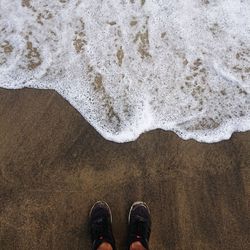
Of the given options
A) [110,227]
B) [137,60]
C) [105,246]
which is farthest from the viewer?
[137,60]

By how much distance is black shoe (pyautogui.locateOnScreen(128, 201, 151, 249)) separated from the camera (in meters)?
2.16

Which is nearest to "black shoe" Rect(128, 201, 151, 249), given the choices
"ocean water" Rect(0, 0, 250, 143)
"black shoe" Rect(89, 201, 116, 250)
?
"black shoe" Rect(89, 201, 116, 250)

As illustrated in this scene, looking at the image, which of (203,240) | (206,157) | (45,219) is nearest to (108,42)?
(206,157)

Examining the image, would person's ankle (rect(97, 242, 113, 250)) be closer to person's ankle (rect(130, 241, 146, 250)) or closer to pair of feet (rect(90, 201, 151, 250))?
pair of feet (rect(90, 201, 151, 250))

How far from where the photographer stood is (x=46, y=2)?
9.83 feet

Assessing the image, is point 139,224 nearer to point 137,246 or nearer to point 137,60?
point 137,246

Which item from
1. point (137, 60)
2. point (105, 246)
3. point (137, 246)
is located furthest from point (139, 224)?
point (137, 60)

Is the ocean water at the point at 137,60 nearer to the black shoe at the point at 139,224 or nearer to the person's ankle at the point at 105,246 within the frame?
the black shoe at the point at 139,224

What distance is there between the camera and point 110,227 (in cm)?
222

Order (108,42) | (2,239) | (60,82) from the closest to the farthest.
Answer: (2,239)
(60,82)
(108,42)

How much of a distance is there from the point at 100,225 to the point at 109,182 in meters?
0.26

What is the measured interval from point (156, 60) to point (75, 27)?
66 centimetres

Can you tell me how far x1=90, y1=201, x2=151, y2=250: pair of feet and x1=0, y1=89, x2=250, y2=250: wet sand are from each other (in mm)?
47

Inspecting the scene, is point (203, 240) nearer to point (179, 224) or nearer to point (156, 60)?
point (179, 224)
